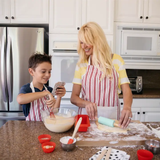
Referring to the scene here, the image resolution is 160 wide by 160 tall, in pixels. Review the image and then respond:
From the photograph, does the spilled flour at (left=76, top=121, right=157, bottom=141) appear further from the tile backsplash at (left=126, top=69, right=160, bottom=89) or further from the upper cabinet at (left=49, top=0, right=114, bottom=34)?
the tile backsplash at (left=126, top=69, right=160, bottom=89)

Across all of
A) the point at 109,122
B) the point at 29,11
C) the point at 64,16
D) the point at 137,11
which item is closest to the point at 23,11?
the point at 29,11

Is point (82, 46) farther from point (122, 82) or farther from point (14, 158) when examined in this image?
point (14, 158)

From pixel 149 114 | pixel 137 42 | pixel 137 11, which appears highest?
pixel 137 11

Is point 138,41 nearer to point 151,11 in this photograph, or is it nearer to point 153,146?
point 151,11

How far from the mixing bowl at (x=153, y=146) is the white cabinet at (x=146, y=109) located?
56.4 inches

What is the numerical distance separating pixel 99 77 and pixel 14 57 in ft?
4.40

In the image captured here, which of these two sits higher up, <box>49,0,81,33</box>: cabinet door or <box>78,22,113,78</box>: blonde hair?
<box>49,0,81,33</box>: cabinet door

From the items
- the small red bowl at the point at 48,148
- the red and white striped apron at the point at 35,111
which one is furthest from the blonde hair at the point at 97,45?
the small red bowl at the point at 48,148

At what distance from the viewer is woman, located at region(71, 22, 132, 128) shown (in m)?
1.23

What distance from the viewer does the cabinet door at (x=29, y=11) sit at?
2.20m

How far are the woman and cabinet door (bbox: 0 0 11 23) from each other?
1.49 meters

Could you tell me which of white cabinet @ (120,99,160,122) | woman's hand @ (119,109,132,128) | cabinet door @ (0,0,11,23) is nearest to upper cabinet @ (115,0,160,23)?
white cabinet @ (120,99,160,122)

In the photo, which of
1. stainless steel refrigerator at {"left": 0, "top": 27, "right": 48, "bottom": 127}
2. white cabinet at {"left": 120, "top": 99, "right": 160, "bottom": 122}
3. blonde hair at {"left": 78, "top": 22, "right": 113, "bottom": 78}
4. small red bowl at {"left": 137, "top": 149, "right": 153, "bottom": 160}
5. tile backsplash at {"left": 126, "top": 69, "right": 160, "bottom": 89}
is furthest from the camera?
tile backsplash at {"left": 126, "top": 69, "right": 160, "bottom": 89}

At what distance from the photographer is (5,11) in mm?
2213
